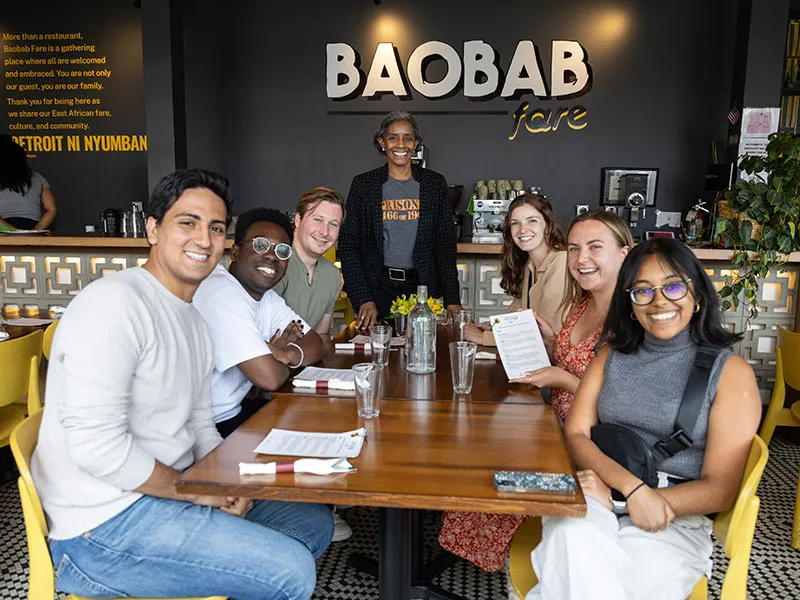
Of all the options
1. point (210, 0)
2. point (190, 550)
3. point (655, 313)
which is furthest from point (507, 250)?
point (210, 0)

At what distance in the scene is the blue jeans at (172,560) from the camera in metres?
1.42

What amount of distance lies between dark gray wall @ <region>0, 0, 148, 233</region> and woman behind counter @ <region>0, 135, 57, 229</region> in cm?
104

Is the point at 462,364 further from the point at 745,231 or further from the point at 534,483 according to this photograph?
the point at 745,231

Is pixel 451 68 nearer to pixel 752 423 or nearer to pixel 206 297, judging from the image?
pixel 206 297

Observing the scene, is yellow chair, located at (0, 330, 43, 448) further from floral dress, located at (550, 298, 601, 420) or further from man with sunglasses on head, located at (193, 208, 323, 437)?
floral dress, located at (550, 298, 601, 420)

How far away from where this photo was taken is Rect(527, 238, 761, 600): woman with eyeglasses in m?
1.45

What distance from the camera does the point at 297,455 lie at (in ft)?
4.80

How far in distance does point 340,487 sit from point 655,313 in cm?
95

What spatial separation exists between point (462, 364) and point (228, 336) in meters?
0.72

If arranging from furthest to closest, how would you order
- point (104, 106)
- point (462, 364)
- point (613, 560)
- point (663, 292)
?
point (104, 106) < point (462, 364) < point (663, 292) < point (613, 560)

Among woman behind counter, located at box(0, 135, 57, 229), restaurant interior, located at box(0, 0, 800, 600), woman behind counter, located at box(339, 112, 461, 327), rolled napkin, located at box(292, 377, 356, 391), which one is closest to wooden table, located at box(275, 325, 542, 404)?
rolled napkin, located at box(292, 377, 356, 391)

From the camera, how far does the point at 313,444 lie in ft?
5.02

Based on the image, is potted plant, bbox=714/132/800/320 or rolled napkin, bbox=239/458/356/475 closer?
rolled napkin, bbox=239/458/356/475

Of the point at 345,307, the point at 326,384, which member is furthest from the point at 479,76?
the point at 326,384
